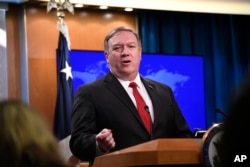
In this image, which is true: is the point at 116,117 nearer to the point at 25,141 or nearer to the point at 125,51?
the point at 125,51

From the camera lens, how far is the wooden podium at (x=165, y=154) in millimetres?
1833

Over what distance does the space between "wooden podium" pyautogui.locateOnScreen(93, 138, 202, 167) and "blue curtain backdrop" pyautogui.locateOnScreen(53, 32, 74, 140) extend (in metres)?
4.31

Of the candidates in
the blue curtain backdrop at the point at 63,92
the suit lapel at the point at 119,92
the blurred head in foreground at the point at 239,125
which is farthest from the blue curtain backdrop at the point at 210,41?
Result: the blurred head in foreground at the point at 239,125

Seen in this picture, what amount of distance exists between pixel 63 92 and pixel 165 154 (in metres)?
4.50

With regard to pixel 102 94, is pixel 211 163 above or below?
below

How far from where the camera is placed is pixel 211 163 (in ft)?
6.01

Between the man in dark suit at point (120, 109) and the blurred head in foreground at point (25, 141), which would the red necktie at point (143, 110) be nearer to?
the man in dark suit at point (120, 109)

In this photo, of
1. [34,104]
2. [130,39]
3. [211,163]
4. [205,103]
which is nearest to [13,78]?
[34,104]

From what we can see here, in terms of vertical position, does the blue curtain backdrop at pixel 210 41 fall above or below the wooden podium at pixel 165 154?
above

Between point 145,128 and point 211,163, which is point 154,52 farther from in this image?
point 211,163

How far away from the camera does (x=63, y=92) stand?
247 inches

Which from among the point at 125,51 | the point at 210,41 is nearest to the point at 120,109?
the point at 125,51

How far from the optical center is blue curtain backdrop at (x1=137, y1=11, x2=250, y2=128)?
735 cm

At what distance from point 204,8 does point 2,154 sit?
676 centimetres
